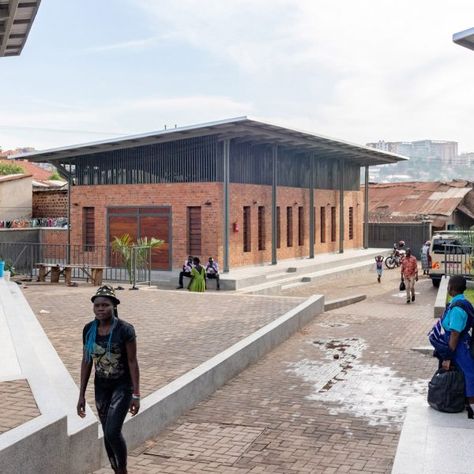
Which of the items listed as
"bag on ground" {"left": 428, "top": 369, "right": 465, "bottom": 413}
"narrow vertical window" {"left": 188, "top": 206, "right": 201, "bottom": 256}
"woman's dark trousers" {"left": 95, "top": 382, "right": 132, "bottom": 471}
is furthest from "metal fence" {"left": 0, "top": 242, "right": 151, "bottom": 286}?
"woman's dark trousers" {"left": 95, "top": 382, "right": 132, "bottom": 471}

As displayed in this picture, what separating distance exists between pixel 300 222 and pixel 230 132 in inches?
344

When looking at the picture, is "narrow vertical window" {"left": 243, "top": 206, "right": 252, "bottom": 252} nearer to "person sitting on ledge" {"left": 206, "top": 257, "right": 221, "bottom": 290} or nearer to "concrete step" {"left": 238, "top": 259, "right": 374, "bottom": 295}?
"concrete step" {"left": 238, "top": 259, "right": 374, "bottom": 295}

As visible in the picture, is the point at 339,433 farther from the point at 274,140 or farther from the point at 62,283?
the point at 274,140

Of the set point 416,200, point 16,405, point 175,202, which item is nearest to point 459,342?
point 16,405

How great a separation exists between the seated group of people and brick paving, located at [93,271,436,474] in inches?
279

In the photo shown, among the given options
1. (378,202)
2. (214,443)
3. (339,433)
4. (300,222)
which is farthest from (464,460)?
(378,202)

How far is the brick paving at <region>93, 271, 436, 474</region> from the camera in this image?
21.4ft

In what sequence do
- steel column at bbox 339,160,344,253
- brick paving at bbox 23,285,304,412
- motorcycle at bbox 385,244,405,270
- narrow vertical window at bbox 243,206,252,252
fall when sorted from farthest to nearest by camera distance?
steel column at bbox 339,160,344,253, motorcycle at bbox 385,244,405,270, narrow vertical window at bbox 243,206,252,252, brick paving at bbox 23,285,304,412

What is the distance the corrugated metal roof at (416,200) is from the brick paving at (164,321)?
89.6 ft

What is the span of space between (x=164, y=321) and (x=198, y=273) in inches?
281

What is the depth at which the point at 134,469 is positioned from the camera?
6297 mm

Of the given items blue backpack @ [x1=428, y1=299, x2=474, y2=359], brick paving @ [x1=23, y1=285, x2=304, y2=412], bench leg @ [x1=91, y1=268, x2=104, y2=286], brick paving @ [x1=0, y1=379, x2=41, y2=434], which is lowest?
brick paving @ [x1=23, y1=285, x2=304, y2=412]

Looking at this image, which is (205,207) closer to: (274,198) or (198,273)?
(274,198)

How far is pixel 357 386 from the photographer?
30.7 ft
